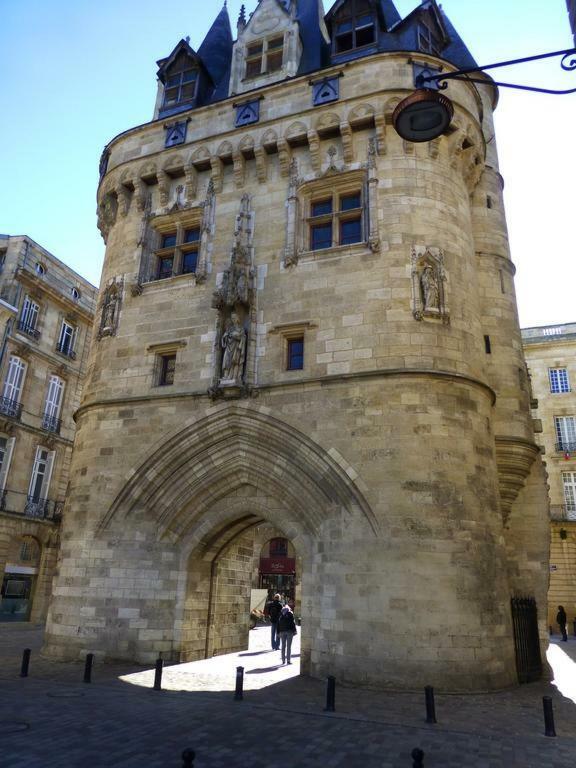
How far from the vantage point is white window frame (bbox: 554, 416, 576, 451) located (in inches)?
1080

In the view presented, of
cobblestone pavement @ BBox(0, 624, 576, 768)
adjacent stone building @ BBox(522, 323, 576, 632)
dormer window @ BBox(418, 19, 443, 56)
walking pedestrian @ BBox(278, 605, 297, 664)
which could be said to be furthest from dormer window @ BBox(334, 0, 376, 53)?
adjacent stone building @ BBox(522, 323, 576, 632)

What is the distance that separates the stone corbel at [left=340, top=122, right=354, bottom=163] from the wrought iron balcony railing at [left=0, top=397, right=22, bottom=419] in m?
16.1

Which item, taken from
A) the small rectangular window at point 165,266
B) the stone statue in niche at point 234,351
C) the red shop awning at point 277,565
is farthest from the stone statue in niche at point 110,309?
the red shop awning at point 277,565

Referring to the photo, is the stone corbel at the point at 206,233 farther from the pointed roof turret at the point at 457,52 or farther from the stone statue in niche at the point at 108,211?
the pointed roof turret at the point at 457,52

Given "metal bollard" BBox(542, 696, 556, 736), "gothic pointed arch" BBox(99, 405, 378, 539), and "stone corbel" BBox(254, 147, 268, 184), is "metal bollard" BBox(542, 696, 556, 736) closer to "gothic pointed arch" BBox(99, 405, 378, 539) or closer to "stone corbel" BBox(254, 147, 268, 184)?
"gothic pointed arch" BBox(99, 405, 378, 539)

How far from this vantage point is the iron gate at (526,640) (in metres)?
11.0

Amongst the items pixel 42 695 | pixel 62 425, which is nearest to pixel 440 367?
pixel 42 695

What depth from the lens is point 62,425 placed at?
2481 cm

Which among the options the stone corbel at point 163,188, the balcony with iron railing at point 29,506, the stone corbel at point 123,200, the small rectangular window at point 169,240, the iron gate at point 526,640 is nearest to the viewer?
the iron gate at point 526,640

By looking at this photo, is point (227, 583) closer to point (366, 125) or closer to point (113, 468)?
point (113, 468)

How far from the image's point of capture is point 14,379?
2288 cm

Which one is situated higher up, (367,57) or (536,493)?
(367,57)

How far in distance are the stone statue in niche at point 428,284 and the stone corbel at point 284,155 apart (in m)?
4.18

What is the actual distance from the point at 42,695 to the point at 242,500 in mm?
5340
